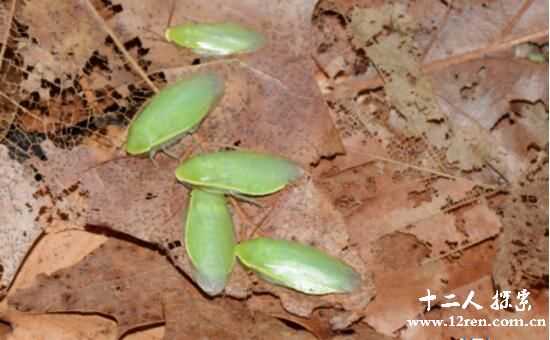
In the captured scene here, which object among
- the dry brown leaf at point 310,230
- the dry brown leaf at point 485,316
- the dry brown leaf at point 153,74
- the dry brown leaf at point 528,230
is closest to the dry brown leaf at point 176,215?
the dry brown leaf at point 310,230

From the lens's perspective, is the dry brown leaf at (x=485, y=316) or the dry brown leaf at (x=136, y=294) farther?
the dry brown leaf at (x=485, y=316)

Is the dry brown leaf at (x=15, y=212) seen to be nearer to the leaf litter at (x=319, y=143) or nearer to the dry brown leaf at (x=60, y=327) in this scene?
the leaf litter at (x=319, y=143)

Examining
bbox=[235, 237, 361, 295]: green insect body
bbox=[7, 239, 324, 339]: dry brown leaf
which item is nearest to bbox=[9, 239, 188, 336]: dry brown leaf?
bbox=[7, 239, 324, 339]: dry brown leaf

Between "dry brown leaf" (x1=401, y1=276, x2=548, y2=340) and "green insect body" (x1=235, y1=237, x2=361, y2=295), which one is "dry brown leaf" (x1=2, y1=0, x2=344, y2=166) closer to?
"green insect body" (x1=235, y1=237, x2=361, y2=295)

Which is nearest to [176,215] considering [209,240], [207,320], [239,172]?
[209,240]

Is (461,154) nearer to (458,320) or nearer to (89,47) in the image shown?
(458,320)

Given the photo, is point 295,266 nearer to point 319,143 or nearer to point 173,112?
point 319,143
